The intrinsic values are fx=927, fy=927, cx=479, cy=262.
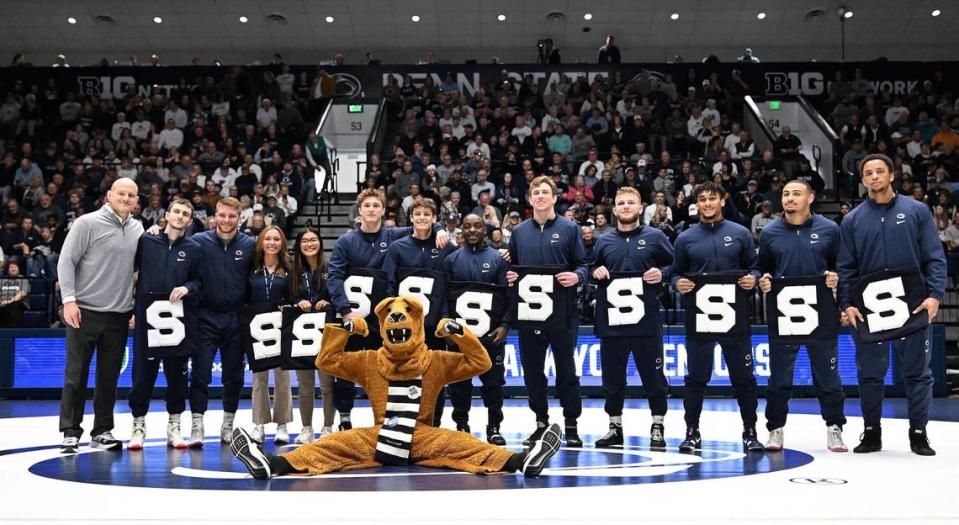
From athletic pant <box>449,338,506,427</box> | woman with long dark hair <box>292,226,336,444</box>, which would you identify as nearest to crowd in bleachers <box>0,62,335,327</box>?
woman with long dark hair <box>292,226,336,444</box>

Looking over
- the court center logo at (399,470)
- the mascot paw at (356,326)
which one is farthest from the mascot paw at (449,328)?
the court center logo at (399,470)

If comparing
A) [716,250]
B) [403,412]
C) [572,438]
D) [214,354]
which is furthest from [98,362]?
[716,250]

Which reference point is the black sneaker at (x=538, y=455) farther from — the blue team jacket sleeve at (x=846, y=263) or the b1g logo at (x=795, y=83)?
the b1g logo at (x=795, y=83)

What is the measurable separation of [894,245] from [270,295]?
4.75 metres

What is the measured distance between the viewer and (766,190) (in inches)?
697

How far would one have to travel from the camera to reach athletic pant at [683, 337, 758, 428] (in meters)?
6.87

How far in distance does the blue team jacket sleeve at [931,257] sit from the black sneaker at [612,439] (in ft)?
8.05

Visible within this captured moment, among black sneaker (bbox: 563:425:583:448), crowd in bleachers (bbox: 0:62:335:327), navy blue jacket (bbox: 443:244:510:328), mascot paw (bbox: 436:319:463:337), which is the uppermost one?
crowd in bleachers (bbox: 0:62:335:327)

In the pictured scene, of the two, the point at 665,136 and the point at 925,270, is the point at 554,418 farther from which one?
the point at 665,136

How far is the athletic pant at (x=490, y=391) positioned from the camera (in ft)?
23.8

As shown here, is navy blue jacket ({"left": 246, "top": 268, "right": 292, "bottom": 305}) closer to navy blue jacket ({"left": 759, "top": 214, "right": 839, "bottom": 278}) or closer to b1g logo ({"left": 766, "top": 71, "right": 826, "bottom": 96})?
navy blue jacket ({"left": 759, "top": 214, "right": 839, "bottom": 278})

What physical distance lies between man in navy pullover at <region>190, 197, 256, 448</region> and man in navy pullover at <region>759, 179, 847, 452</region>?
407 centimetres

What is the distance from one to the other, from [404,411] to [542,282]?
5.65ft

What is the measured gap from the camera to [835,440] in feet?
22.5
